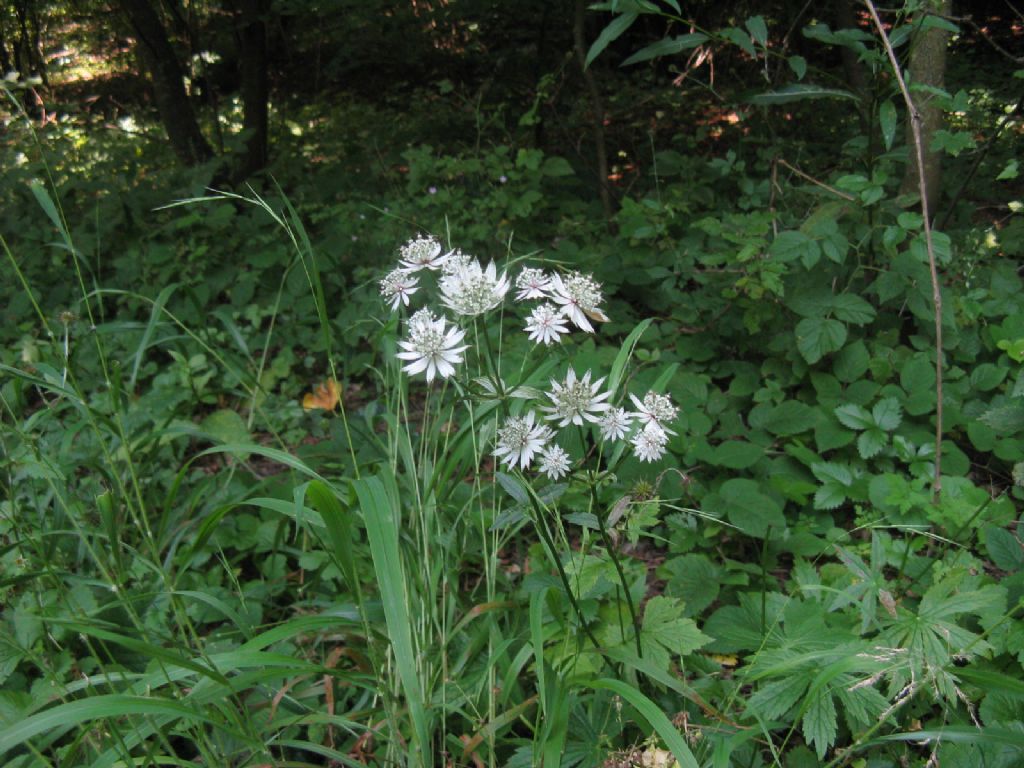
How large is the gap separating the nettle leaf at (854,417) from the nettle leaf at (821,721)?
0.92 meters

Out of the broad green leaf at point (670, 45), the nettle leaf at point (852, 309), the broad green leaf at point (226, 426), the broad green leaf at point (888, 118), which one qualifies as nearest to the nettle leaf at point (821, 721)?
the nettle leaf at point (852, 309)

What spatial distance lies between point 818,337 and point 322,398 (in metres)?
1.76

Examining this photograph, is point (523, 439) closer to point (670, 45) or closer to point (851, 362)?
point (670, 45)

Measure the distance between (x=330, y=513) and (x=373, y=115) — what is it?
183 inches

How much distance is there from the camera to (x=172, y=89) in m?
3.93

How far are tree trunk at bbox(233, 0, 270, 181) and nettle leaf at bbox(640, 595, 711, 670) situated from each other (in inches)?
146

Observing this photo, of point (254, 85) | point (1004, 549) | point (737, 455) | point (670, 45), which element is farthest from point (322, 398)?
point (254, 85)

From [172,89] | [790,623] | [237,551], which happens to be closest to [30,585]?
[237,551]

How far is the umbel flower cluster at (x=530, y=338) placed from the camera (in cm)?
102

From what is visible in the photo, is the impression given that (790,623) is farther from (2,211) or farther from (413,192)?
(2,211)

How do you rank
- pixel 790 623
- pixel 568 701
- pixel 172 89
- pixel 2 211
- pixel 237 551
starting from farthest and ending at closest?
pixel 172 89 < pixel 2 211 < pixel 237 551 < pixel 790 623 < pixel 568 701

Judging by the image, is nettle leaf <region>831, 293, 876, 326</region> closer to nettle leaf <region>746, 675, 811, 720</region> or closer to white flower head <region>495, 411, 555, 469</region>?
nettle leaf <region>746, 675, 811, 720</region>

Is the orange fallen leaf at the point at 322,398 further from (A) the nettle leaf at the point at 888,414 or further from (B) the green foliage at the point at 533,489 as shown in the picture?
(A) the nettle leaf at the point at 888,414

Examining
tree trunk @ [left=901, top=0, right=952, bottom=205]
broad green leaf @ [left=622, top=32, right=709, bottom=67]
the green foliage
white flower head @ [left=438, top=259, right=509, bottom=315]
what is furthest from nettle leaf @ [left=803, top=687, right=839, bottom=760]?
tree trunk @ [left=901, top=0, right=952, bottom=205]
